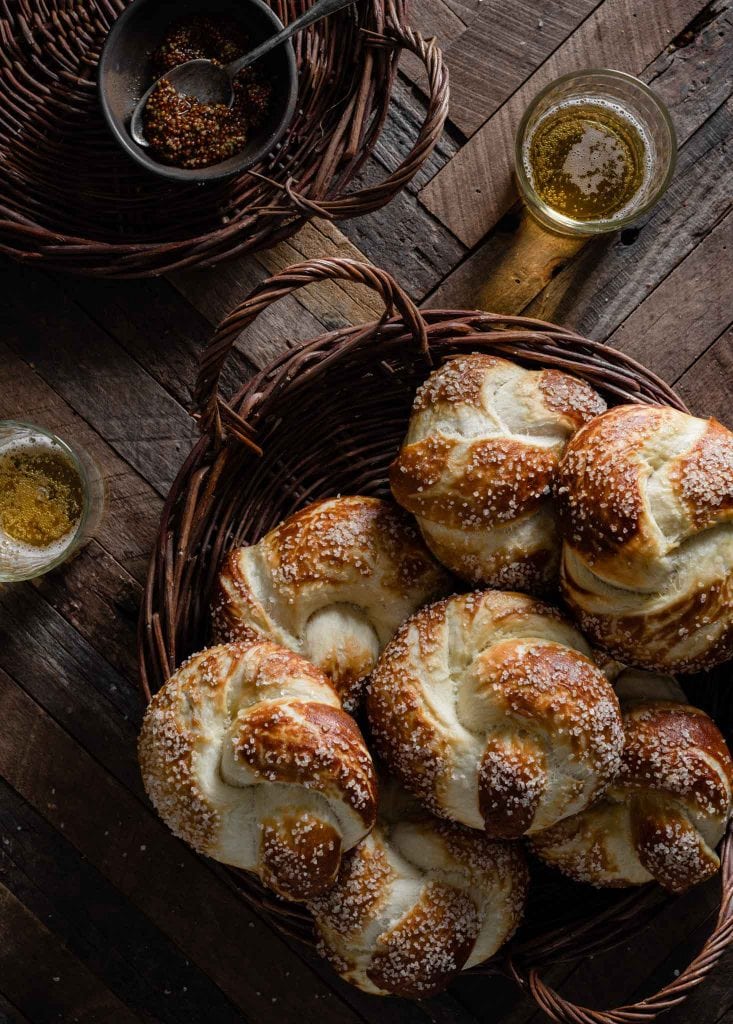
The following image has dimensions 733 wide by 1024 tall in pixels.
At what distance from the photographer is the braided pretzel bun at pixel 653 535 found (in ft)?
3.99

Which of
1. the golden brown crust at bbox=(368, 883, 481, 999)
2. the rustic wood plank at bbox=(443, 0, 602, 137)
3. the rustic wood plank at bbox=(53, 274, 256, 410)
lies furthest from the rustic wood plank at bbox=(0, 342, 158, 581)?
the rustic wood plank at bbox=(443, 0, 602, 137)

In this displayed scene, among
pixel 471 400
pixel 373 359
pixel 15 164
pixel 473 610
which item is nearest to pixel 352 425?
pixel 373 359

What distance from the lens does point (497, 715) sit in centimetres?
125

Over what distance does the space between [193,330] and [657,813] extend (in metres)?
1.07

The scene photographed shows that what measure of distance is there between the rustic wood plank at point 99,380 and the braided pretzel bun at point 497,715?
0.60m

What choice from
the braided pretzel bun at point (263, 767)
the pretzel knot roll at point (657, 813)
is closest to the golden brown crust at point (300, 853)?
the braided pretzel bun at point (263, 767)

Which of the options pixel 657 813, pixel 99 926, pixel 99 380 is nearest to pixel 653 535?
pixel 657 813

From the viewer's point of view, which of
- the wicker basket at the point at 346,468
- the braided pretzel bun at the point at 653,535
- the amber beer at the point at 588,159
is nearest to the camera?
the braided pretzel bun at the point at 653,535

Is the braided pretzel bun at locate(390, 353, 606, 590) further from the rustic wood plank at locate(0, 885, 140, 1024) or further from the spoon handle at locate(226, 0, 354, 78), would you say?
the rustic wood plank at locate(0, 885, 140, 1024)

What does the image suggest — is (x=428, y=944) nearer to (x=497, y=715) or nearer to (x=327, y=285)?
(x=497, y=715)

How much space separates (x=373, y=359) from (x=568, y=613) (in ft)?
1.59

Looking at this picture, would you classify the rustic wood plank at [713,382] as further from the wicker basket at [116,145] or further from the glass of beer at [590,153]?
the wicker basket at [116,145]

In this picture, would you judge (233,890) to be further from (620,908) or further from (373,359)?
(373,359)

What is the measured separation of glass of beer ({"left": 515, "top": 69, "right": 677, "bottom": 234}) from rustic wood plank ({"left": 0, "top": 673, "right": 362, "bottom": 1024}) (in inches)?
48.2
